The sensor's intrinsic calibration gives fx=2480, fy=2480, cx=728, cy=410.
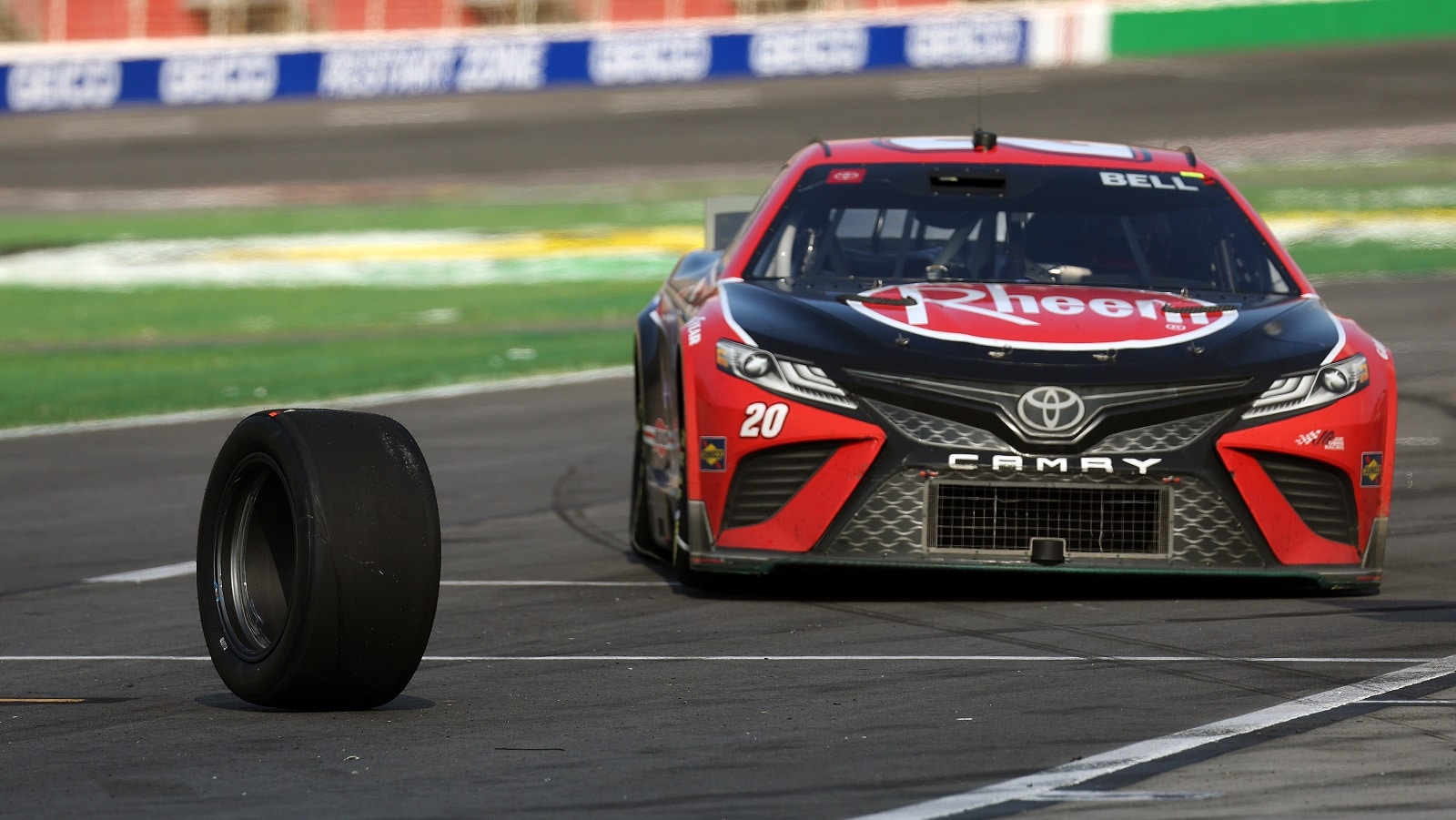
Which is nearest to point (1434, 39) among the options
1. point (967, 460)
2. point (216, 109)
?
point (216, 109)

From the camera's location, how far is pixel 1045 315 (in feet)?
24.0

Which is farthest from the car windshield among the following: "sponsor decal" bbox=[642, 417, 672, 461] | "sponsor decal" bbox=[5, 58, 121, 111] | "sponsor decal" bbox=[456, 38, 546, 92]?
"sponsor decal" bbox=[5, 58, 121, 111]

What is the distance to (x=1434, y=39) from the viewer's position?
132 ft

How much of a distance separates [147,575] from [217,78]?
34.0m

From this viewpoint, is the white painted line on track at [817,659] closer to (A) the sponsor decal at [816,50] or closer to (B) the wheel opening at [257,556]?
(B) the wheel opening at [257,556]

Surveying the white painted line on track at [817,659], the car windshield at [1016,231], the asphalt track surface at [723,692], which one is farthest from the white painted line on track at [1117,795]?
the car windshield at [1016,231]

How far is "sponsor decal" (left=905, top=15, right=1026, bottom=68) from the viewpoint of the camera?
39.4 meters

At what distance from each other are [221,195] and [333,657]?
2619 cm

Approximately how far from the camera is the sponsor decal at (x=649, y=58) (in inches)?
1599

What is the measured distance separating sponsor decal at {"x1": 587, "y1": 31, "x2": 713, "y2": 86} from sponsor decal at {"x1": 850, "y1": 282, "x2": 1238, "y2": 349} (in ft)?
109

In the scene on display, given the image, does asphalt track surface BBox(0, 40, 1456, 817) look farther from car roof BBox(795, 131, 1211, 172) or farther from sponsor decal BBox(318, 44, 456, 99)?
sponsor decal BBox(318, 44, 456, 99)

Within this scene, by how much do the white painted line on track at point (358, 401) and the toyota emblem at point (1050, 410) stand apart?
18.7ft

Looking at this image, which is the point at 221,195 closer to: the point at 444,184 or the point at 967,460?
the point at 444,184

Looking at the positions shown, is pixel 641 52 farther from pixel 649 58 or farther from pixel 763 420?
pixel 763 420
